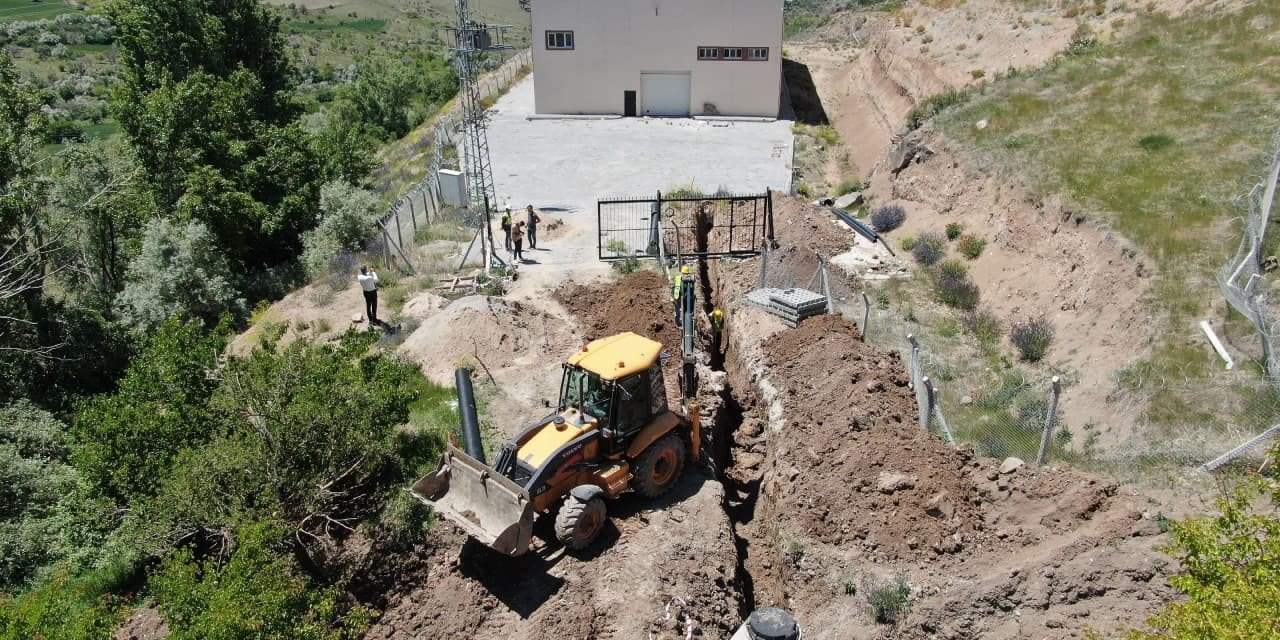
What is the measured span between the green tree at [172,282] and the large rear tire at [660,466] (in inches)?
617

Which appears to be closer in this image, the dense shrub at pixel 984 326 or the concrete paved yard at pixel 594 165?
the dense shrub at pixel 984 326

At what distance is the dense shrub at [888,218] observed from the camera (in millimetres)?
23453

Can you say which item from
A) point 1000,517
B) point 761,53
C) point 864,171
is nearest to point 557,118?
point 761,53

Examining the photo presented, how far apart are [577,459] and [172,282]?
16239 mm

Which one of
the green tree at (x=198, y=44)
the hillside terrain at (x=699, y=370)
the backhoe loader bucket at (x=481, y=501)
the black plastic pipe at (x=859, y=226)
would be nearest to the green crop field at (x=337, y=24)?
the green tree at (x=198, y=44)

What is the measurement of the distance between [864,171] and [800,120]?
8491mm

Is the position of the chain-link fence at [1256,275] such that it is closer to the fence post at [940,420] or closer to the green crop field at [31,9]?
the fence post at [940,420]

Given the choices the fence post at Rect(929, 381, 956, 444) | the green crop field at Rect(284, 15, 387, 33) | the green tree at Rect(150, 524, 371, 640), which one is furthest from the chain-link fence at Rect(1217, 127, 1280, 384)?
the green crop field at Rect(284, 15, 387, 33)

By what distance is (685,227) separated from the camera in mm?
24156

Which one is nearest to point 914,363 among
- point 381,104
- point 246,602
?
point 246,602

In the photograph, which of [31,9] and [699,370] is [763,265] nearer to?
[699,370]

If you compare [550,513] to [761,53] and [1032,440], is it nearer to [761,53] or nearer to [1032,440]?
[1032,440]

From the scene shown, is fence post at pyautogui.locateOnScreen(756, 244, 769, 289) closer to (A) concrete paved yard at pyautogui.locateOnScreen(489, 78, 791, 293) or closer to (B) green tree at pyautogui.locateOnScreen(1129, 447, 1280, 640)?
(A) concrete paved yard at pyautogui.locateOnScreen(489, 78, 791, 293)

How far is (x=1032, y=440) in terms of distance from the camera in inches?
493
